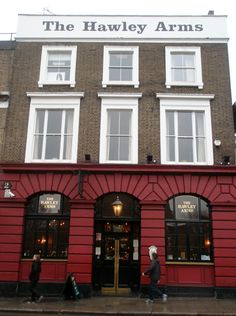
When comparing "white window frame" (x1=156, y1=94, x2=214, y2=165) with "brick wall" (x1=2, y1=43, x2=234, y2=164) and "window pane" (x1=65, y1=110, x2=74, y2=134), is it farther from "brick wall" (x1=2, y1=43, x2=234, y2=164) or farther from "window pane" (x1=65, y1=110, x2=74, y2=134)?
"window pane" (x1=65, y1=110, x2=74, y2=134)

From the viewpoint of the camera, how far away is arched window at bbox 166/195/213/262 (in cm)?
1619

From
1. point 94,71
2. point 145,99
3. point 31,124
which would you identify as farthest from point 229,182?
point 31,124

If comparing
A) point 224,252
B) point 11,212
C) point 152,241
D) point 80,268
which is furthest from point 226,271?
point 11,212

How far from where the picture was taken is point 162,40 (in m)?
18.5

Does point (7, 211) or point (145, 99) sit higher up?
point (145, 99)

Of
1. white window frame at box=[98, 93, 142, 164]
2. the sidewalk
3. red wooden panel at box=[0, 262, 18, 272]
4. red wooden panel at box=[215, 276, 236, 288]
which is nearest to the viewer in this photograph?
the sidewalk

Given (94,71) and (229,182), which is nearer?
(229,182)

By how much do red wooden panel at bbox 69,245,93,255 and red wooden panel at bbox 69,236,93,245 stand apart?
0.16 metres

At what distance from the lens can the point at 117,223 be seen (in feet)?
56.1

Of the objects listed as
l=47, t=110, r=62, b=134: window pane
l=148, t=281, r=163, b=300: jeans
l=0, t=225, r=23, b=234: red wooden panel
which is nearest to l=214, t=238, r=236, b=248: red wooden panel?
l=148, t=281, r=163, b=300: jeans

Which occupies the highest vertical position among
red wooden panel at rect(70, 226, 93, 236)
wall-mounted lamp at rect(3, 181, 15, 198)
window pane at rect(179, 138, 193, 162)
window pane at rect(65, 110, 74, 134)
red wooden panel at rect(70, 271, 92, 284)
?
window pane at rect(65, 110, 74, 134)

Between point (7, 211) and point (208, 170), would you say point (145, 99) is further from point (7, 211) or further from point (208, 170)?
point (7, 211)

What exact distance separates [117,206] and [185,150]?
386 centimetres

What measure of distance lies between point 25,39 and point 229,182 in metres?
11.5
